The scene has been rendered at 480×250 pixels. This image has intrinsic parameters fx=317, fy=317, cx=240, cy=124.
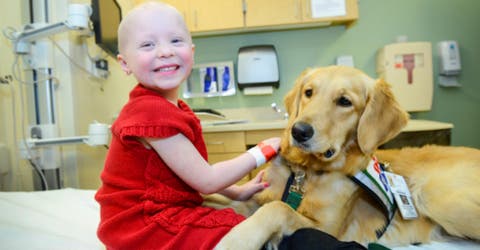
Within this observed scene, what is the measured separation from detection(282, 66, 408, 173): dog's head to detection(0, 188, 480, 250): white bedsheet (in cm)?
38

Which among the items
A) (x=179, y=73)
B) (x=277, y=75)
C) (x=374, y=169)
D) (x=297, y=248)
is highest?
(x=277, y=75)

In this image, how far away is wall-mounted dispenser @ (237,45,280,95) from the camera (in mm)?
3094

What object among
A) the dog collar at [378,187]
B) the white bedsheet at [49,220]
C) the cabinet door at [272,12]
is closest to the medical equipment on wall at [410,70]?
the cabinet door at [272,12]

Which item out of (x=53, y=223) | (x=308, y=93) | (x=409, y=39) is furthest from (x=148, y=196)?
(x=409, y=39)

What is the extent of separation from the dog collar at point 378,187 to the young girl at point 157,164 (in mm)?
393

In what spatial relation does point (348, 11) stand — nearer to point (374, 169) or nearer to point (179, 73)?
point (374, 169)

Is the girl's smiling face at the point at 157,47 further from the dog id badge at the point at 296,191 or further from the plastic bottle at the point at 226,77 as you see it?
the plastic bottle at the point at 226,77

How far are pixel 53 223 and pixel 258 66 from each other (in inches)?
89.9

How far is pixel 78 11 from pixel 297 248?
1571 millimetres

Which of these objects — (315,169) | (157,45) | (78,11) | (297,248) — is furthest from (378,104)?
(78,11)

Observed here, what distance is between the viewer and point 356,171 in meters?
1.08

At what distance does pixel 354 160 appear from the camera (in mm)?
1116

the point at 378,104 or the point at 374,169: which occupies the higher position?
the point at 378,104

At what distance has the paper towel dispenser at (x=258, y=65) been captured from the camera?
309 cm
